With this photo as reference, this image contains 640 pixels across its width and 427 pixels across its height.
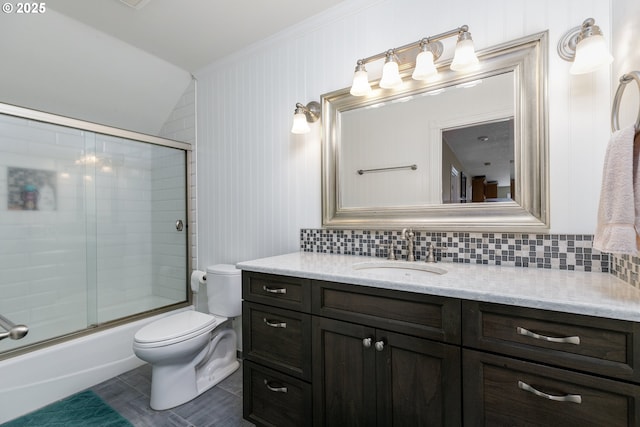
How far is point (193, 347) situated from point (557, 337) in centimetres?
172

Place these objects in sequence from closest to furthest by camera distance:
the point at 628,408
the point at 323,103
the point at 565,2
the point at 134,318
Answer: the point at 628,408, the point at 565,2, the point at 323,103, the point at 134,318

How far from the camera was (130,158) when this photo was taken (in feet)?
8.39

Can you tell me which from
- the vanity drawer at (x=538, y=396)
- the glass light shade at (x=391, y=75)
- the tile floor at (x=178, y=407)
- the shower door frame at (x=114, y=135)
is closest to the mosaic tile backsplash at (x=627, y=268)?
the vanity drawer at (x=538, y=396)

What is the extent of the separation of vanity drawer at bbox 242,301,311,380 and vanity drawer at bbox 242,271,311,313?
34 millimetres

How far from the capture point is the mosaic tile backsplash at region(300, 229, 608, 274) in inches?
45.1

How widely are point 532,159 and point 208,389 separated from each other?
Answer: 87.0 inches

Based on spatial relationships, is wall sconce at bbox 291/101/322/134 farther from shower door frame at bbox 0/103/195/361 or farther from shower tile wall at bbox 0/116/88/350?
shower tile wall at bbox 0/116/88/350

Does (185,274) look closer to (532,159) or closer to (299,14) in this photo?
(299,14)

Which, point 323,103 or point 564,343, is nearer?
point 564,343

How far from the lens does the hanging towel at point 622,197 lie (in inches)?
31.0

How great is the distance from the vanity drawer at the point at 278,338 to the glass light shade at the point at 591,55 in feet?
4.68

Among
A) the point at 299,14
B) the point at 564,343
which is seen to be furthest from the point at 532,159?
the point at 299,14

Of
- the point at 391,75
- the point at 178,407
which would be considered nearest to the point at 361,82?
the point at 391,75

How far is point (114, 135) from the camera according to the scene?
88.7 inches
